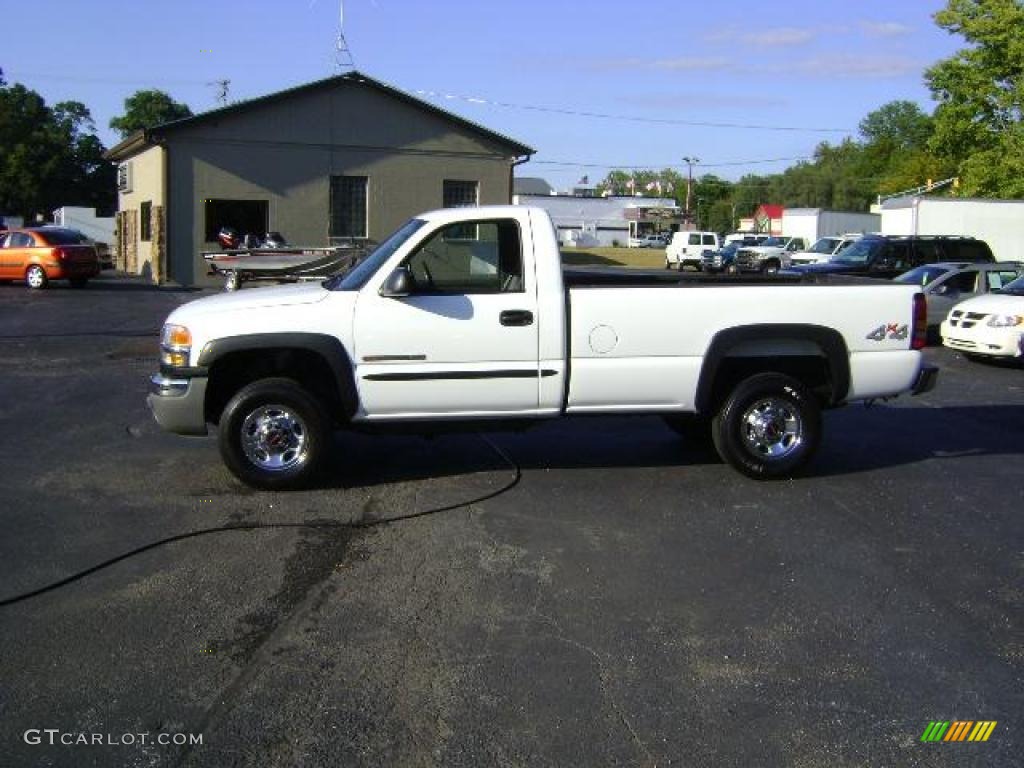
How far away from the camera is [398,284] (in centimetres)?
704

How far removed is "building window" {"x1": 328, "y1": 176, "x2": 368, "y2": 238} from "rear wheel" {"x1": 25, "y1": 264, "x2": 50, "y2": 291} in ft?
26.6

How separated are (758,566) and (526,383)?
217cm

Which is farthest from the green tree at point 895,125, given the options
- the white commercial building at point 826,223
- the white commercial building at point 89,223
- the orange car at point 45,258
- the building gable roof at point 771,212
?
the orange car at point 45,258

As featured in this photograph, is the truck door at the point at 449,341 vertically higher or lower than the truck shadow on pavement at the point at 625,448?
higher

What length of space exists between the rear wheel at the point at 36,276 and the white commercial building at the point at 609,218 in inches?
2318

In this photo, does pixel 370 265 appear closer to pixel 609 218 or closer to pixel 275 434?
pixel 275 434

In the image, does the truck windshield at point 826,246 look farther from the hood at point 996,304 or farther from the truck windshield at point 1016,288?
the hood at point 996,304

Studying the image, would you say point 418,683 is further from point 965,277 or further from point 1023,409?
point 965,277

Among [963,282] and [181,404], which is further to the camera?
[963,282]

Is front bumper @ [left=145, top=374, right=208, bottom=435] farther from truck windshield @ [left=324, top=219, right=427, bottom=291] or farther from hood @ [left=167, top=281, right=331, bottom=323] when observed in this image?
truck windshield @ [left=324, top=219, right=427, bottom=291]

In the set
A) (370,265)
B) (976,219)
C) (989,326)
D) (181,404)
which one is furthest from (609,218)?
(181,404)

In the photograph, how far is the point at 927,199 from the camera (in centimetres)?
3341

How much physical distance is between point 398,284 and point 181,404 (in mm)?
1702

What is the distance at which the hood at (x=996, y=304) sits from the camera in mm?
15234
